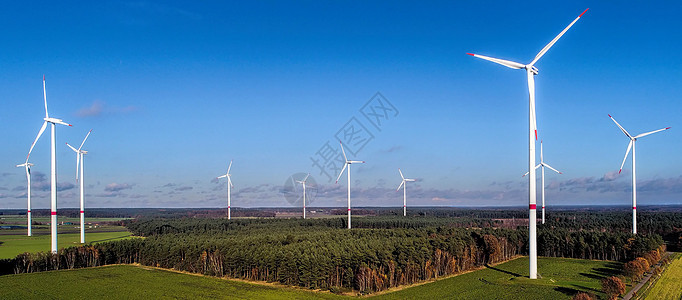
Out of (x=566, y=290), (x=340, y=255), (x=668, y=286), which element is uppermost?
(x=340, y=255)

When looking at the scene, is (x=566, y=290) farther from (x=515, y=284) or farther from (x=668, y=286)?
(x=668, y=286)

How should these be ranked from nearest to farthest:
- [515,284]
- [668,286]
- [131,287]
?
1. [668,286]
2. [515,284]
3. [131,287]

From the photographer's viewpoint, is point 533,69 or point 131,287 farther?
point 131,287

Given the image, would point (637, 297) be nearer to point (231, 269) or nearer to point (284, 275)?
point (284, 275)

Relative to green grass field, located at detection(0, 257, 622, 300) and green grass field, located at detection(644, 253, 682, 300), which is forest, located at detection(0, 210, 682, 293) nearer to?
green grass field, located at detection(0, 257, 622, 300)

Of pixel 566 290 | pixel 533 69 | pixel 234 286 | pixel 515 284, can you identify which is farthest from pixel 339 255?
pixel 533 69

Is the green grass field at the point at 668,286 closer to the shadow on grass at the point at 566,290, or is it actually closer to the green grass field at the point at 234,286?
the green grass field at the point at 234,286

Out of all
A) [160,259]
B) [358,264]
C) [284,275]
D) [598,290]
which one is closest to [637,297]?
[598,290]

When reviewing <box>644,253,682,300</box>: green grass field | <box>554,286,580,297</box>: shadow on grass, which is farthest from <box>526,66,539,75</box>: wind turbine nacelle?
<box>644,253,682,300</box>: green grass field

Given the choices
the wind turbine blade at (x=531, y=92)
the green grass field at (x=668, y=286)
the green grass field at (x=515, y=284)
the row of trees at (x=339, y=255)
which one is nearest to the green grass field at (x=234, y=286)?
the green grass field at (x=515, y=284)
